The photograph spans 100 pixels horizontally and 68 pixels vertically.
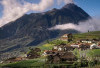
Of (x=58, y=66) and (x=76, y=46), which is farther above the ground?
(x=76, y=46)

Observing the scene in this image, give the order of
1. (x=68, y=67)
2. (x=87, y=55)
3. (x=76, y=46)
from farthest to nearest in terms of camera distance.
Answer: (x=76, y=46), (x=87, y=55), (x=68, y=67)

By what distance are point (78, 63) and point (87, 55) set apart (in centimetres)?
1591

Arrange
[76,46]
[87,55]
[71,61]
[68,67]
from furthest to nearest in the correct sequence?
[76,46] → [87,55] → [71,61] → [68,67]

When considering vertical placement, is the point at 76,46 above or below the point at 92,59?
above

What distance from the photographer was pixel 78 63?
289ft

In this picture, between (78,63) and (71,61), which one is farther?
(71,61)

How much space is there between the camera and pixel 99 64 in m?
88.4

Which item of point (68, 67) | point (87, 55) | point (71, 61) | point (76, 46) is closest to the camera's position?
point (68, 67)

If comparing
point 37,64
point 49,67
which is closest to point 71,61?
point 49,67

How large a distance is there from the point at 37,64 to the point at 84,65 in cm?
2524

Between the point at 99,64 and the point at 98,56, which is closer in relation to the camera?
the point at 99,64

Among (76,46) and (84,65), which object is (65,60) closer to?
(84,65)

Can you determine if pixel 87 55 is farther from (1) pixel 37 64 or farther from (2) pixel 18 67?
(2) pixel 18 67

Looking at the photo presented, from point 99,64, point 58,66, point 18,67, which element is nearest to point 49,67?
point 58,66
